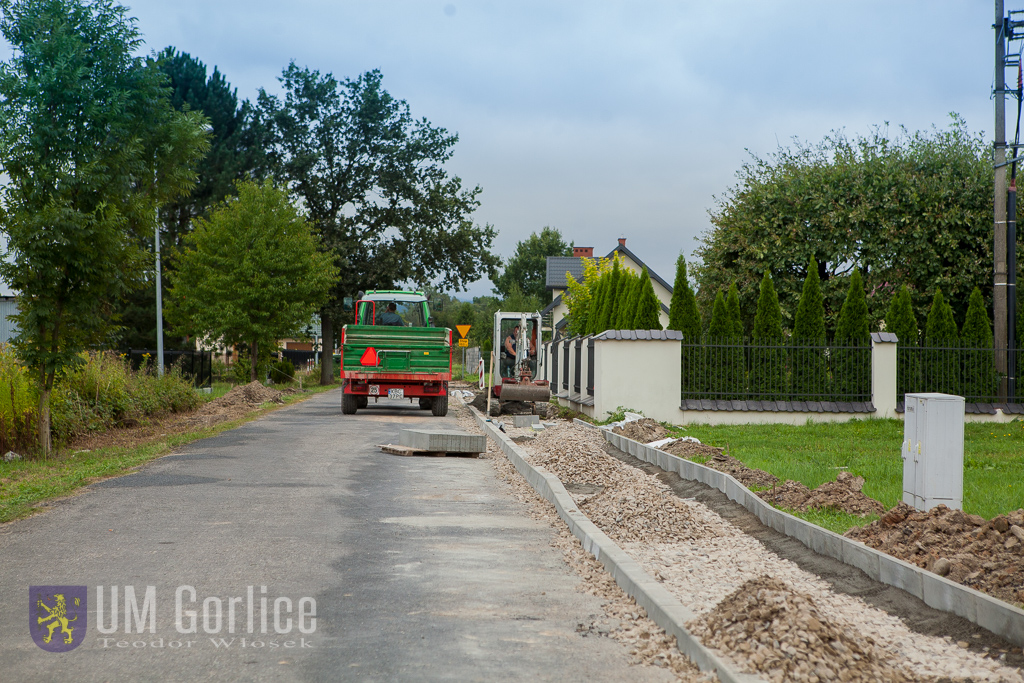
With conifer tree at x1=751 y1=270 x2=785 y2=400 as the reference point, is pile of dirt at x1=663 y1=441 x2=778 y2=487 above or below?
below

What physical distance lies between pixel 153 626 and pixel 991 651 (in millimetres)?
4384

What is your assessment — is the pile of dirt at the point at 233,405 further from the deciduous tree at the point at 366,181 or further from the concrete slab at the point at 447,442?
the deciduous tree at the point at 366,181

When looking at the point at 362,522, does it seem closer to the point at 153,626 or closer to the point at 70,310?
the point at 153,626

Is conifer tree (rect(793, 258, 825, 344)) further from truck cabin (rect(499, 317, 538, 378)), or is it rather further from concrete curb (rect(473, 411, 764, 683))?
concrete curb (rect(473, 411, 764, 683))

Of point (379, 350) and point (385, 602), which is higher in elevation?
point (379, 350)

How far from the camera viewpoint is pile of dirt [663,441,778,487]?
31.8 ft

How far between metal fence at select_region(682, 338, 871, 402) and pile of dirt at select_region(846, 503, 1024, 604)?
13253mm

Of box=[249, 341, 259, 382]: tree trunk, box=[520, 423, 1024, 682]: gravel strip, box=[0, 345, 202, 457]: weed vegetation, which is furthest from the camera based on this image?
box=[249, 341, 259, 382]: tree trunk

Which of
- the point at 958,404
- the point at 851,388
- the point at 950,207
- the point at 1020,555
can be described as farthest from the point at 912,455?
the point at 950,207

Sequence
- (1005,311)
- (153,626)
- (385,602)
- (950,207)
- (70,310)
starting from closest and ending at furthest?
1. (153,626)
2. (385,602)
3. (70,310)
4. (1005,311)
5. (950,207)

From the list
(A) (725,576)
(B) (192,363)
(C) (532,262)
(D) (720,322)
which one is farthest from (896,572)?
(C) (532,262)

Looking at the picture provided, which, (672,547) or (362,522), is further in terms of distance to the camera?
(362,522)

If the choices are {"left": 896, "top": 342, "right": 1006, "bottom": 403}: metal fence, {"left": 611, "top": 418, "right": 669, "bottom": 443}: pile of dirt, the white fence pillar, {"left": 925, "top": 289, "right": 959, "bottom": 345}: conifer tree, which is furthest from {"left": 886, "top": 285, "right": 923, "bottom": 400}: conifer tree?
{"left": 611, "top": 418, "right": 669, "bottom": 443}: pile of dirt

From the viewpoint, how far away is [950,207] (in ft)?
85.2
